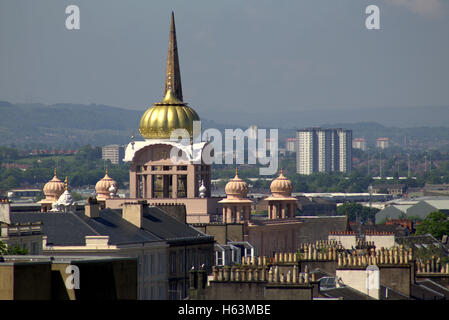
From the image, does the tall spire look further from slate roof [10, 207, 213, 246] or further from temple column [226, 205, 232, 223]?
slate roof [10, 207, 213, 246]

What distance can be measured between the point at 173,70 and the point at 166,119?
955 centimetres

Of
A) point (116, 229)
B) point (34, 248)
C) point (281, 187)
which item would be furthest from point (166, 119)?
point (34, 248)

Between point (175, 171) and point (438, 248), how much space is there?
25846 millimetres

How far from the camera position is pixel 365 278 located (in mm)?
61188

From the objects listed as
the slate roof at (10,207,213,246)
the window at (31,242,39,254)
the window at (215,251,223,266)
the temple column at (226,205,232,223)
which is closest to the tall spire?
the temple column at (226,205,232,223)

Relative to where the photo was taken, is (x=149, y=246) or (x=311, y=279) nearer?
(x=311, y=279)

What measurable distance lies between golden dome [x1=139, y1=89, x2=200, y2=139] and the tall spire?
349 cm

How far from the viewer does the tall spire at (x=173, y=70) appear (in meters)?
144

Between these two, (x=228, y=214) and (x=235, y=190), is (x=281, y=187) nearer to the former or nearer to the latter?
(x=235, y=190)

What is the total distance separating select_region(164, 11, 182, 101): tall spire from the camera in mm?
143875

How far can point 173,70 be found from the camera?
146 meters

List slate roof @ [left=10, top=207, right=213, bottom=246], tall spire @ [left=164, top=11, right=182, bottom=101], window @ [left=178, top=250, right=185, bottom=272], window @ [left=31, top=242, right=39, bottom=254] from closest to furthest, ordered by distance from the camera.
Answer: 1. window @ [left=31, top=242, right=39, bottom=254]
2. slate roof @ [left=10, top=207, right=213, bottom=246]
3. window @ [left=178, top=250, right=185, bottom=272]
4. tall spire @ [left=164, top=11, right=182, bottom=101]

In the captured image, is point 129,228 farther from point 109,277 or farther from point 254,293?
point 109,277
